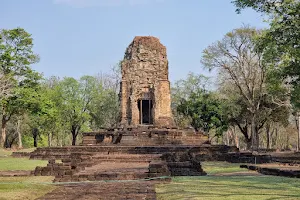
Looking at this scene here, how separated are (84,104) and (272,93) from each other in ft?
72.8

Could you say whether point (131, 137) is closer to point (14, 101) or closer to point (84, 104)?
point (14, 101)

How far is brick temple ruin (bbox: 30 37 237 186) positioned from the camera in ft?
40.0

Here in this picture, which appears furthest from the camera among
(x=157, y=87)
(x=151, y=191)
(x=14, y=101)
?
(x=14, y=101)

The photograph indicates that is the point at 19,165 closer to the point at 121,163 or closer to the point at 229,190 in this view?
the point at 121,163

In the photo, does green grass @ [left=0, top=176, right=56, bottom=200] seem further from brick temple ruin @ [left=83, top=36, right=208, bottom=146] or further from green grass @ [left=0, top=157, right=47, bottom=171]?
brick temple ruin @ [left=83, top=36, right=208, bottom=146]

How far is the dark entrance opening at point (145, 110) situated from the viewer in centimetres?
2798

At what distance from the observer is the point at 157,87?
2742 centimetres

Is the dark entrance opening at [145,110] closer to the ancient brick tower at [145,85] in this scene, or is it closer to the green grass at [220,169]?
the ancient brick tower at [145,85]

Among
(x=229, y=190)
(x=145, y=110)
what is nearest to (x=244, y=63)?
(x=145, y=110)

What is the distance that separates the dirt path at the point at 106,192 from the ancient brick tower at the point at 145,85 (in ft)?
57.6

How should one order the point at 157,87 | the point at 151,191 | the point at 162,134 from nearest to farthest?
the point at 151,191, the point at 162,134, the point at 157,87

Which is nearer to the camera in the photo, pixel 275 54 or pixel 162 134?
pixel 275 54

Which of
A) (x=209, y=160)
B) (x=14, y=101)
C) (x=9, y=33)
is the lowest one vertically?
(x=209, y=160)

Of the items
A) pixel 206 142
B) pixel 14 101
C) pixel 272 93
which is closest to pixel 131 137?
pixel 206 142
